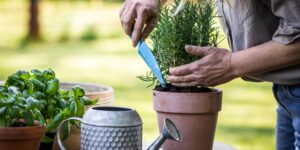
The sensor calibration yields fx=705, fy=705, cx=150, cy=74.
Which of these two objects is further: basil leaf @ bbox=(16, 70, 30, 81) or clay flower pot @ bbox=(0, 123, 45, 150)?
basil leaf @ bbox=(16, 70, 30, 81)

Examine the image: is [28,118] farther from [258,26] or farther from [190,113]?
[258,26]

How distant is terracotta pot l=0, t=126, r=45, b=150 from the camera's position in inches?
52.6

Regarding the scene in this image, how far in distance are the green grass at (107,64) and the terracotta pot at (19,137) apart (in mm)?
3987

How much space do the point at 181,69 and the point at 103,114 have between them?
30cm

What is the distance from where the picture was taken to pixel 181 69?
1.62 meters

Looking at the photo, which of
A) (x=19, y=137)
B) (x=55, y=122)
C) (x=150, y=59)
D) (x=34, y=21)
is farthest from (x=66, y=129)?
(x=34, y=21)

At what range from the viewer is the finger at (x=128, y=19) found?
1683 mm

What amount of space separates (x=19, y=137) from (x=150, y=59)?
0.40 m

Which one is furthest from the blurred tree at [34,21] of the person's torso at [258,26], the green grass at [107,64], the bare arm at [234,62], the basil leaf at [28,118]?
the basil leaf at [28,118]

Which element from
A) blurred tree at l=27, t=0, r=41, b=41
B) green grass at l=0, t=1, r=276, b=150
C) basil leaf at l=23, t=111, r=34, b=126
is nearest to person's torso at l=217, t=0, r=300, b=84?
basil leaf at l=23, t=111, r=34, b=126

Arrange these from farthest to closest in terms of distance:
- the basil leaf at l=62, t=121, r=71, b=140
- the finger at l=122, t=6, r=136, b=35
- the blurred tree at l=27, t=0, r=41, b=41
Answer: the blurred tree at l=27, t=0, r=41, b=41, the finger at l=122, t=6, r=136, b=35, the basil leaf at l=62, t=121, r=71, b=140

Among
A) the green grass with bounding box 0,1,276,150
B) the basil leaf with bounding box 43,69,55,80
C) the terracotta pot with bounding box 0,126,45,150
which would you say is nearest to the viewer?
the terracotta pot with bounding box 0,126,45,150

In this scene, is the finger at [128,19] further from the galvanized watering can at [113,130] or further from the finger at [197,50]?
the galvanized watering can at [113,130]

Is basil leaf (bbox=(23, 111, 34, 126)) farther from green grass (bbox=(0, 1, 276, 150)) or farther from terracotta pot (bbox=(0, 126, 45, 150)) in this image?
green grass (bbox=(0, 1, 276, 150))
